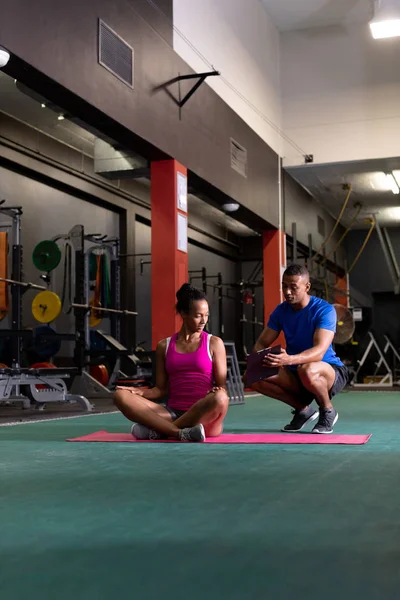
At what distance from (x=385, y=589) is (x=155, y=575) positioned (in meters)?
0.42

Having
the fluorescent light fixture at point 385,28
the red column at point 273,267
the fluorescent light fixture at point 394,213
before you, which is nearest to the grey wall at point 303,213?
the red column at point 273,267

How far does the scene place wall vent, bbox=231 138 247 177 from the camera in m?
9.11

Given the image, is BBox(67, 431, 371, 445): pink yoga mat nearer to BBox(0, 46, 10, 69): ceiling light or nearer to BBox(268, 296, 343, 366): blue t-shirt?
BBox(268, 296, 343, 366): blue t-shirt

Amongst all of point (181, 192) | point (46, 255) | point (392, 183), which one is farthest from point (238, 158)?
point (392, 183)

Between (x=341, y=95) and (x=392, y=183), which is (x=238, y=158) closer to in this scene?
(x=341, y=95)

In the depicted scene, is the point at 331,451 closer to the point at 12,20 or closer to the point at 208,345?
the point at 208,345

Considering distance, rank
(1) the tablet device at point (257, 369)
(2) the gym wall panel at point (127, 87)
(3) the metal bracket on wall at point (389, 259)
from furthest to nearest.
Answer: (3) the metal bracket on wall at point (389, 259), (2) the gym wall panel at point (127, 87), (1) the tablet device at point (257, 369)

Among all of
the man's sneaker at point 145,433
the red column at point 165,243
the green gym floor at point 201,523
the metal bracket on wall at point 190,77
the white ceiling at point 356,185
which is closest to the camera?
the green gym floor at point 201,523

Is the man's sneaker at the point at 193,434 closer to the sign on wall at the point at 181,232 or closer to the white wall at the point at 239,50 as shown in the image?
the sign on wall at the point at 181,232

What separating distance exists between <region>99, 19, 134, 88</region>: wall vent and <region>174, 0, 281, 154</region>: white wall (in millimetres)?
1309

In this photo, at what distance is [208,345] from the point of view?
3.62 meters

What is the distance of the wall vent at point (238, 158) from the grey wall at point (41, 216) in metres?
2.31

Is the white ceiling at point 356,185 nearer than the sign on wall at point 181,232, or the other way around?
the sign on wall at point 181,232

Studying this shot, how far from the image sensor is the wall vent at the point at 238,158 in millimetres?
9109
